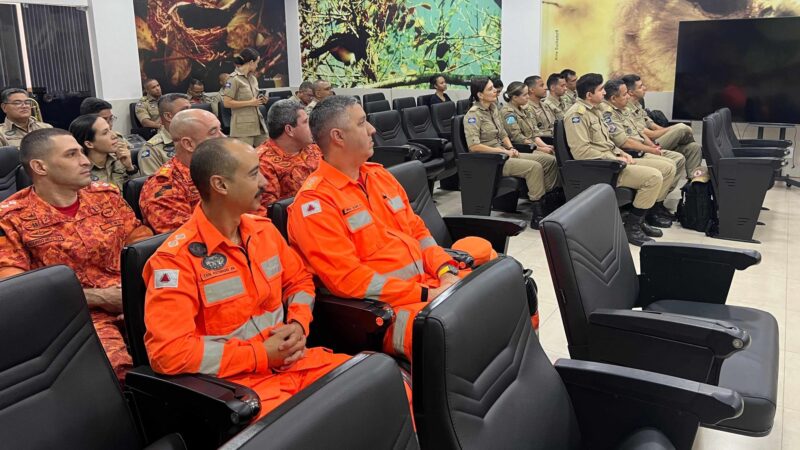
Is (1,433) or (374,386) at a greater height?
(374,386)

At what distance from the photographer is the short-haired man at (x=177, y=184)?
8.21ft

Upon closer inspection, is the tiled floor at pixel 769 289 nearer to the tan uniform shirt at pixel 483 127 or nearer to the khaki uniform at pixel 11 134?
the tan uniform shirt at pixel 483 127

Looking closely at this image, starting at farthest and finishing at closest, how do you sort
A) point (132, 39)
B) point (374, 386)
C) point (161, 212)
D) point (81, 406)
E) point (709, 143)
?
point (132, 39) < point (709, 143) < point (161, 212) < point (81, 406) < point (374, 386)

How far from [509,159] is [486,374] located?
14.1 feet

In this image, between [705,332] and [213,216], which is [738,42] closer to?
[705,332]

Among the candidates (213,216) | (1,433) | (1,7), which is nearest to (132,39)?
(1,7)

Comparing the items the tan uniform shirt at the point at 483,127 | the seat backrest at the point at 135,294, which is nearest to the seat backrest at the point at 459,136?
the tan uniform shirt at the point at 483,127

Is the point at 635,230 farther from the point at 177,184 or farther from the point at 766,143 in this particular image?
the point at 177,184

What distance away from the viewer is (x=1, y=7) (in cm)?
677

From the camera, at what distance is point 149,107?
773 cm

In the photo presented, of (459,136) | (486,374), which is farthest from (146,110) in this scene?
(486,374)

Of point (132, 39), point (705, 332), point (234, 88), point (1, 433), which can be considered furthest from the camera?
point (132, 39)

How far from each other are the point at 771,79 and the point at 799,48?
38 cm

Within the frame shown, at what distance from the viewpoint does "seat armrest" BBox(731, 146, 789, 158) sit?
17.1ft
